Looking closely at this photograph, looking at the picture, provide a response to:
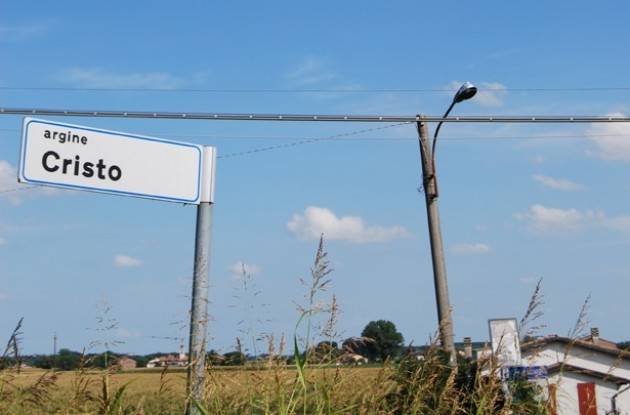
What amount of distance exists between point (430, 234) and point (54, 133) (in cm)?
1007

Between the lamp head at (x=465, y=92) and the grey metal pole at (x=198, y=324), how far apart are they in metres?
8.90

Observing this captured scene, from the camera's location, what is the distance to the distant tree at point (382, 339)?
11.3ft

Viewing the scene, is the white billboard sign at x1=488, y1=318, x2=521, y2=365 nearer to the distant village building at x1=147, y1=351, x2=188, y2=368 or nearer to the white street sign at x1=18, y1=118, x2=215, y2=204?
the distant village building at x1=147, y1=351, x2=188, y2=368

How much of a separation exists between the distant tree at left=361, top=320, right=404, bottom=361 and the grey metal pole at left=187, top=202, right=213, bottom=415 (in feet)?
2.36

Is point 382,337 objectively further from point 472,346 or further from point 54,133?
point 54,133

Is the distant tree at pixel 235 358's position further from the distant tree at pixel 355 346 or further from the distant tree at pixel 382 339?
the distant tree at pixel 382 339

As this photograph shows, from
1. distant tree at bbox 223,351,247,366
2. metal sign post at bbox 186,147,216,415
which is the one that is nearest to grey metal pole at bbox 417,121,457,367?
metal sign post at bbox 186,147,216,415

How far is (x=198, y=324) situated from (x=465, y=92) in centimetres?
990

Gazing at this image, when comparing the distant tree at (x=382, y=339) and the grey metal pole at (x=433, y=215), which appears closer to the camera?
the distant tree at (x=382, y=339)

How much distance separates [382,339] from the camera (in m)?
3.58

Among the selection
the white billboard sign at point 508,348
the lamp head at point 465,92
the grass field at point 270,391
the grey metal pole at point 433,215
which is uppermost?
the lamp head at point 465,92

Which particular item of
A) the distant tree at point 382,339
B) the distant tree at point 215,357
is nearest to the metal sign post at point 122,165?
the distant tree at point 215,357

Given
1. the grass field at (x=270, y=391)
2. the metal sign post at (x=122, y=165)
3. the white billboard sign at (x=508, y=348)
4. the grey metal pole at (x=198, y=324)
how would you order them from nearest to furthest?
the grass field at (x=270, y=391), the grey metal pole at (x=198, y=324), the white billboard sign at (x=508, y=348), the metal sign post at (x=122, y=165)

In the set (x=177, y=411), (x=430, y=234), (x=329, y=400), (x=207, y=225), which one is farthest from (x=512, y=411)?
(x=430, y=234)
